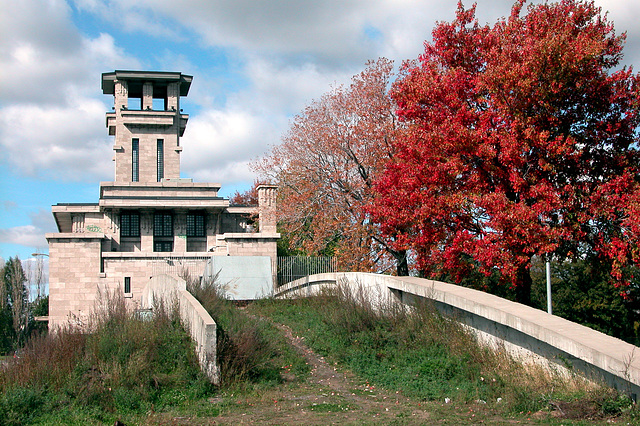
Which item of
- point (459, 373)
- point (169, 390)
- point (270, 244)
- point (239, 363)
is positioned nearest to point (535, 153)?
point (459, 373)

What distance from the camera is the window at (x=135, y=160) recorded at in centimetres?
4959

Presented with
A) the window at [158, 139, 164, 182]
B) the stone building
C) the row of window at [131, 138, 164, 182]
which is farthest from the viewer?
the window at [158, 139, 164, 182]

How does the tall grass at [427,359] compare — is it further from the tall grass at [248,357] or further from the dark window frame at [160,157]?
the dark window frame at [160,157]

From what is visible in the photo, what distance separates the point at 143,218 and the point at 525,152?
1343 inches

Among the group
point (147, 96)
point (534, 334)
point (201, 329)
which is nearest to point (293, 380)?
point (201, 329)

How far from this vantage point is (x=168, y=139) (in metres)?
50.5

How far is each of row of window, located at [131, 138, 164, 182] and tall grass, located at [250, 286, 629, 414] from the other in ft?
121

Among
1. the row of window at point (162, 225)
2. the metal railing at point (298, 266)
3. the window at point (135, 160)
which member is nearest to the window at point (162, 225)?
the row of window at point (162, 225)

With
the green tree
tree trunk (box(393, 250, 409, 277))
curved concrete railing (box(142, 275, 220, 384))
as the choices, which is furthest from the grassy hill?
the green tree

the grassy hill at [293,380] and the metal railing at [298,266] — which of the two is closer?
the grassy hill at [293,380]

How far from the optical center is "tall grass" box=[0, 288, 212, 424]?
29.3 feet

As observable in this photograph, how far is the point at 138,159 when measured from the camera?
49.8 meters

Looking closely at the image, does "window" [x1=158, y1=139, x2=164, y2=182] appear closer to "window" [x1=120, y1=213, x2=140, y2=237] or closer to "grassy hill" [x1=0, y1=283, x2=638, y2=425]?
"window" [x1=120, y1=213, x2=140, y2=237]

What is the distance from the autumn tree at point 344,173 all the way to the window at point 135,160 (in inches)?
1026
